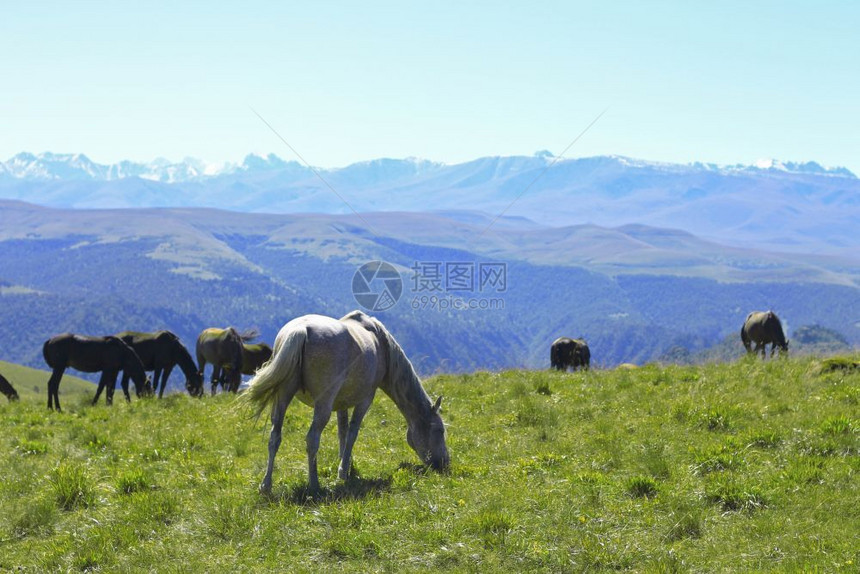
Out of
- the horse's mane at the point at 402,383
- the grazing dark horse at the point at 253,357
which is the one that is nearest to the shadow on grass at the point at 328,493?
the horse's mane at the point at 402,383

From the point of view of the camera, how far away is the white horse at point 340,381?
34.7 ft

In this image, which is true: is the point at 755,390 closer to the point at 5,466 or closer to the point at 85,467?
the point at 85,467

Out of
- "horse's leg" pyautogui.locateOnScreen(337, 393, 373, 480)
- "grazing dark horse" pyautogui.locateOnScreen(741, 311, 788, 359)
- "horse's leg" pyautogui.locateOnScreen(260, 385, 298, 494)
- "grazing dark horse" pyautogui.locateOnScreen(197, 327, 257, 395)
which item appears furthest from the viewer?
"grazing dark horse" pyautogui.locateOnScreen(741, 311, 788, 359)

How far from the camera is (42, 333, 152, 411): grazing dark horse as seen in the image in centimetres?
2131

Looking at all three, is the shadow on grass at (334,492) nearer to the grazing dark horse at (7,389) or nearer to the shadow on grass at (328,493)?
the shadow on grass at (328,493)

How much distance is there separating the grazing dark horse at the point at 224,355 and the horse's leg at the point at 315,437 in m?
15.6

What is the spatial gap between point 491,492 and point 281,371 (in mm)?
3490

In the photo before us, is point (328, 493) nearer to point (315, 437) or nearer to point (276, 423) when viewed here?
point (315, 437)

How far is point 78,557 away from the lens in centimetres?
822

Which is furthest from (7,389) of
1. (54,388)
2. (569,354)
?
(569,354)

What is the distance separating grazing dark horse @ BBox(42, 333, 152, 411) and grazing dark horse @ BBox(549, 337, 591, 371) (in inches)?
697

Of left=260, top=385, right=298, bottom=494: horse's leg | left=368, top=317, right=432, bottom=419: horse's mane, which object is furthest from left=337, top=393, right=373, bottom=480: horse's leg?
left=260, top=385, right=298, bottom=494: horse's leg

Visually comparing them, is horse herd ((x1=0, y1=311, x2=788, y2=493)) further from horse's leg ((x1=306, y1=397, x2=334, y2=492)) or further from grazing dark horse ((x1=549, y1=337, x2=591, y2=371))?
grazing dark horse ((x1=549, y1=337, x2=591, y2=371))

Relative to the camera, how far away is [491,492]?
991 cm
